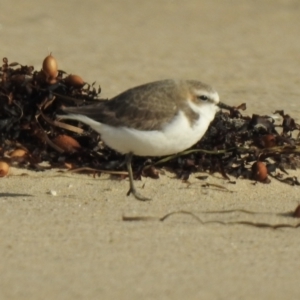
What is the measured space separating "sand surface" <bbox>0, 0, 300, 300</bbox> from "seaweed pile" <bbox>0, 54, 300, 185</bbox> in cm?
12

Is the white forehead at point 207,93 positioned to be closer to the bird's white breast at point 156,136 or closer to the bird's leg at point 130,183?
the bird's white breast at point 156,136

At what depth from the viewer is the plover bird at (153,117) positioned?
5672 mm

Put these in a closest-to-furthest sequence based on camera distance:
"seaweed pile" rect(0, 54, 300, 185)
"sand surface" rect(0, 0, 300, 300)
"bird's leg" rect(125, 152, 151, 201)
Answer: "sand surface" rect(0, 0, 300, 300) → "bird's leg" rect(125, 152, 151, 201) → "seaweed pile" rect(0, 54, 300, 185)

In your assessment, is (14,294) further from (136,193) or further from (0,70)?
(0,70)

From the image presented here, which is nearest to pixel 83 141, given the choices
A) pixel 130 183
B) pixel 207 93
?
pixel 130 183

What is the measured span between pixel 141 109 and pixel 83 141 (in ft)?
3.38

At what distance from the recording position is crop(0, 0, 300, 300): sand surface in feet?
14.6

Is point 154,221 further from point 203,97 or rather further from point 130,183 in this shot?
point 203,97

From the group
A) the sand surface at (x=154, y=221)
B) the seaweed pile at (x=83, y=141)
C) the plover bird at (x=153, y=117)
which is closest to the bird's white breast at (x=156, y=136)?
the plover bird at (x=153, y=117)

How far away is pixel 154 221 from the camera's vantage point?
545 cm

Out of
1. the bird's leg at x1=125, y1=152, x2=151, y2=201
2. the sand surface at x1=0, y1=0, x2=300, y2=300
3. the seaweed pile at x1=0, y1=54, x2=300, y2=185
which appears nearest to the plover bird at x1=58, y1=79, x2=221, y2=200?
the bird's leg at x1=125, y1=152, x2=151, y2=201

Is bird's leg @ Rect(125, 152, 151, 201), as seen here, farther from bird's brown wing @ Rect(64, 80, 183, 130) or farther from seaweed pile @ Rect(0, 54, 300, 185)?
seaweed pile @ Rect(0, 54, 300, 185)

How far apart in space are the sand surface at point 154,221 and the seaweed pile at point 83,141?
0.12m

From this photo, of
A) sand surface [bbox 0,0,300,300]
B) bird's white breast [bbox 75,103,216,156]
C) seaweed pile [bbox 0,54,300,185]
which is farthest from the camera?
seaweed pile [bbox 0,54,300,185]
